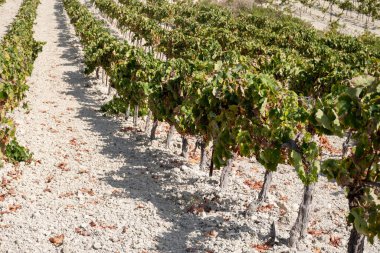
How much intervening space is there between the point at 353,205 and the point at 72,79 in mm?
25193

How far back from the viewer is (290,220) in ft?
37.7

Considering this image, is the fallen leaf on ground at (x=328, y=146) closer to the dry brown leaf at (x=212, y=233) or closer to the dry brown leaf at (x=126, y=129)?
the dry brown leaf at (x=126, y=129)

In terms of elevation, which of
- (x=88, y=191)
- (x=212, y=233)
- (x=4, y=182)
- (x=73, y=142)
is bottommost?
(x=73, y=142)

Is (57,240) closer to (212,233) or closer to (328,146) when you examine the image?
(212,233)

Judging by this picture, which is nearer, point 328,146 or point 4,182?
point 4,182

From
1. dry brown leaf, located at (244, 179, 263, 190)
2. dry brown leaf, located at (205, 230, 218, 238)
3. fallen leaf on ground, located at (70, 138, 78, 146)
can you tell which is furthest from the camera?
fallen leaf on ground, located at (70, 138, 78, 146)

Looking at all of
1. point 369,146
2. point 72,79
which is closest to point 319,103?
point 369,146

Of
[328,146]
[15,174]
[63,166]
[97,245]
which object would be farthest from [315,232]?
[15,174]

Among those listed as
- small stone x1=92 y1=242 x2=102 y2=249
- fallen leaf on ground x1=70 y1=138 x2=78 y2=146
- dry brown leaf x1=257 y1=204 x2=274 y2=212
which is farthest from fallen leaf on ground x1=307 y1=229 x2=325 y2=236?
Answer: fallen leaf on ground x1=70 y1=138 x2=78 y2=146

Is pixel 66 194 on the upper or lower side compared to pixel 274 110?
lower

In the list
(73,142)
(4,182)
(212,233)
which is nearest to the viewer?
(212,233)

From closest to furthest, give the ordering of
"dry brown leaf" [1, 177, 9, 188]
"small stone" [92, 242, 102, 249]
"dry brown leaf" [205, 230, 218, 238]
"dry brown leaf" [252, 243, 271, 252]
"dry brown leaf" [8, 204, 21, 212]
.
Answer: "small stone" [92, 242, 102, 249], "dry brown leaf" [252, 243, 271, 252], "dry brown leaf" [205, 230, 218, 238], "dry brown leaf" [8, 204, 21, 212], "dry brown leaf" [1, 177, 9, 188]

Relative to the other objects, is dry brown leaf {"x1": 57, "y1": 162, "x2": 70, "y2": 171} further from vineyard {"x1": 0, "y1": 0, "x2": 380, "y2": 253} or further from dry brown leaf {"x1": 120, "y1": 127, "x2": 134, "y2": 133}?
dry brown leaf {"x1": 120, "y1": 127, "x2": 134, "y2": 133}

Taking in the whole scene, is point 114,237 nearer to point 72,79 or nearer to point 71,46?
point 72,79
